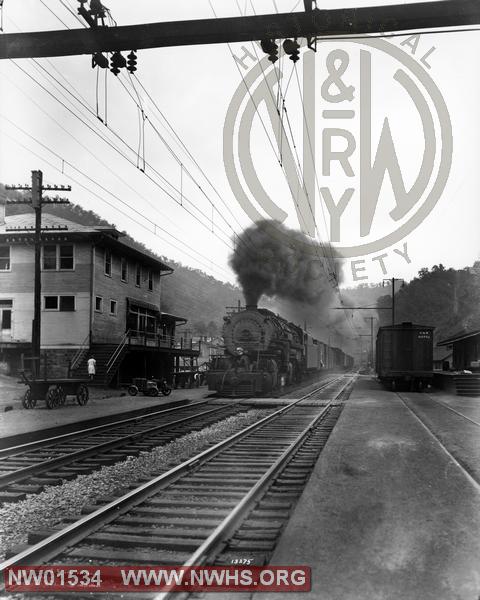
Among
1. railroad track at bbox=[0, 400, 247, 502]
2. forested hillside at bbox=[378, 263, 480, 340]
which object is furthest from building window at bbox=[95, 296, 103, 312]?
forested hillside at bbox=[378, 263, 480, 340]

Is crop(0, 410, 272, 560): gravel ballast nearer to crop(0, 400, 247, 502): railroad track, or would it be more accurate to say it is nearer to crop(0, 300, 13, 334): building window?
crop(0, 400, 247, 502): railroad track

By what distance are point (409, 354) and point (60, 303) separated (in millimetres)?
16036

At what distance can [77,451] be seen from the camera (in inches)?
371

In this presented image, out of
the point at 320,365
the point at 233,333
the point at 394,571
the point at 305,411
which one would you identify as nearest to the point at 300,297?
the point at 320,365

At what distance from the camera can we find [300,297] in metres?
36.2

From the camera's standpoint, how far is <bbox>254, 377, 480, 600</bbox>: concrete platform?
13.7ft

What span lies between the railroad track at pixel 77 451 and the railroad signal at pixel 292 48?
19.6 feet

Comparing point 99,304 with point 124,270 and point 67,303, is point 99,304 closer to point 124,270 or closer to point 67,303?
point 67,303

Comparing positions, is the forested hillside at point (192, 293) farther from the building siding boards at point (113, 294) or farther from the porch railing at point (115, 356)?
the porch railing at point (115, 356)

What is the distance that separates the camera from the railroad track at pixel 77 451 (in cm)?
767

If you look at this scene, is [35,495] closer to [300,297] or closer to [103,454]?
[103,454]

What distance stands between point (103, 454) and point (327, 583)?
20.1 ft

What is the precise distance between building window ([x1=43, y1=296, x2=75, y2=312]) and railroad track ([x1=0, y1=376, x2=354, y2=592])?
19.5 meters

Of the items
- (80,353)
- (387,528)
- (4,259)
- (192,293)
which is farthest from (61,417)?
(192,293)
